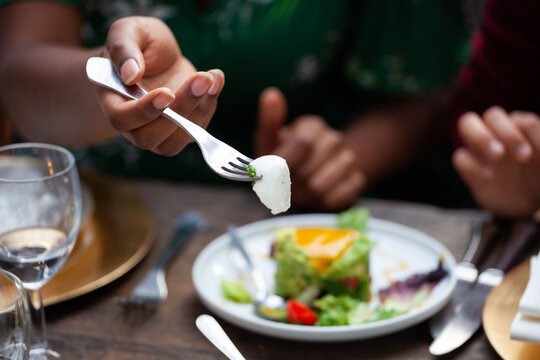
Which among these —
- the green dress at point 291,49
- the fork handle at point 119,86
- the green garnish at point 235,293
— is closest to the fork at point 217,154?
the fork handle at point 119,86

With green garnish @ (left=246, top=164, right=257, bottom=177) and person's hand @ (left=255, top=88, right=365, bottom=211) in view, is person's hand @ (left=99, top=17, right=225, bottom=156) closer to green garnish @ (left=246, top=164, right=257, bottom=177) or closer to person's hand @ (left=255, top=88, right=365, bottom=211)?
green garnish @ (left=246, top=164, right=257, bottom=177)

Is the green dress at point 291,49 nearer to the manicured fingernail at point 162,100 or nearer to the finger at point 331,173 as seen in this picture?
the finger at point 331,173

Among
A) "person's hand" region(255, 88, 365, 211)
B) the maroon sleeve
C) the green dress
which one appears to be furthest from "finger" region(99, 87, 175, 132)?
the maroon sleeve

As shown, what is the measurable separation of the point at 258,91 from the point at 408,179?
1.43 ft

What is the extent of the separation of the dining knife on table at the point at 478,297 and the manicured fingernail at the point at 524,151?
0.09 metres

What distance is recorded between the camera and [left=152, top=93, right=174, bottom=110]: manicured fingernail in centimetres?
60

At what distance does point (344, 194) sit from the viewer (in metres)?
1.17

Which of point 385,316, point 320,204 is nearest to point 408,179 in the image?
point 320,204

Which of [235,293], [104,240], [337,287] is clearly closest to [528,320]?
[337,287]

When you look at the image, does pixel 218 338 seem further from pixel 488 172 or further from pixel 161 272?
pixel 488 172

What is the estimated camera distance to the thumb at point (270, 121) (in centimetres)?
122

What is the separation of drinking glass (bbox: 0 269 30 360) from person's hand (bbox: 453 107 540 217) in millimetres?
675

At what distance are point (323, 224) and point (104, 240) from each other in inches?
11.9

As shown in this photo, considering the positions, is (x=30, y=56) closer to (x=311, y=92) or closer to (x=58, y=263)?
(x=58, y=263)
